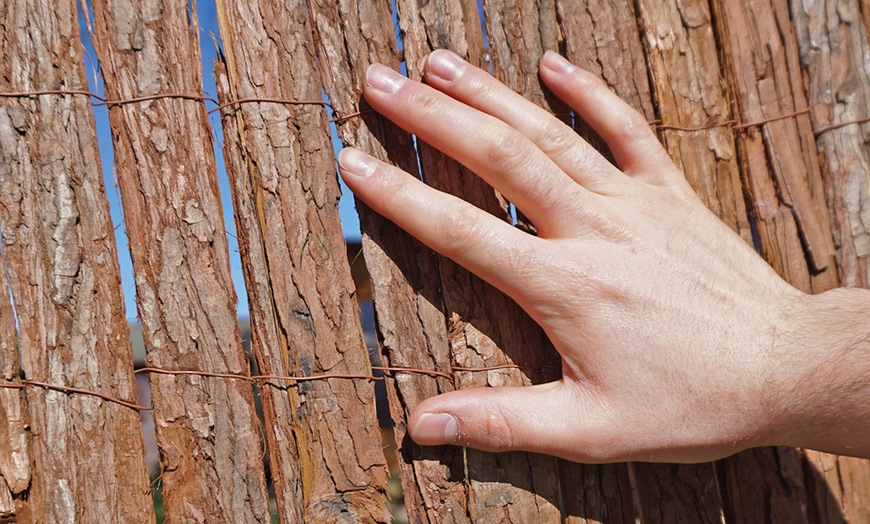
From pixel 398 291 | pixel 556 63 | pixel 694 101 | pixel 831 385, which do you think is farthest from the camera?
pixel 694 101

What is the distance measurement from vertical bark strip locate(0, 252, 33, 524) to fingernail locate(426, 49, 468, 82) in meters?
1.31

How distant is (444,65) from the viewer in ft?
6.63

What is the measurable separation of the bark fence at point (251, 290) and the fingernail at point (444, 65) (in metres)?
0.08

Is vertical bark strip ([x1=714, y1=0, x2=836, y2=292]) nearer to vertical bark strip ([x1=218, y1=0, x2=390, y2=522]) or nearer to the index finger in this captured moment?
the index finger

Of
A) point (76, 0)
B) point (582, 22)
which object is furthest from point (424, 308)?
point (76, 0)

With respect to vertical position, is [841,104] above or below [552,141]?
above

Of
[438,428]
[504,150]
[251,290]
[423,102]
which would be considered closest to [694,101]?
[504,150]

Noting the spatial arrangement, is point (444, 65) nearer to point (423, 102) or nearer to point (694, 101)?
point (423, 102)

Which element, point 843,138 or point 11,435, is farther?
point 843,138

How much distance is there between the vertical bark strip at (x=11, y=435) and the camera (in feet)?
5.97

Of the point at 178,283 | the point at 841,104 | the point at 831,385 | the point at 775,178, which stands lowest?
the point at 831,385

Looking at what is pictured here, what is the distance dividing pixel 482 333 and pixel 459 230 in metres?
0.38

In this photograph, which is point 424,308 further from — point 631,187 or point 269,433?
point 631,187

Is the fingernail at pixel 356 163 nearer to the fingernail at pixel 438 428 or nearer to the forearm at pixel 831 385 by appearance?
the fingernail at pixel 438 428
